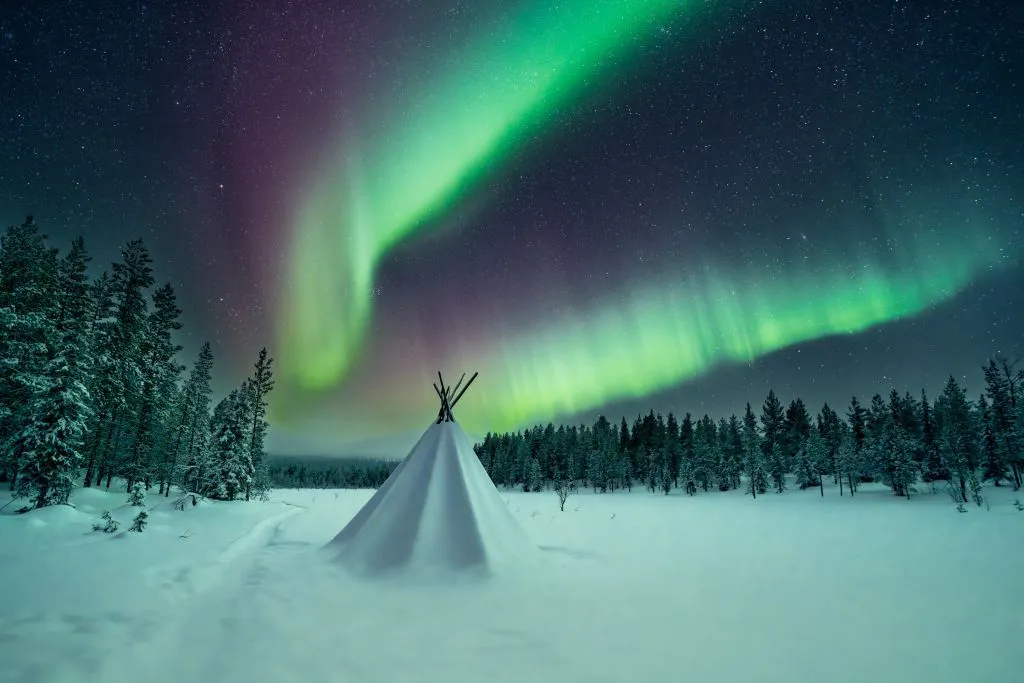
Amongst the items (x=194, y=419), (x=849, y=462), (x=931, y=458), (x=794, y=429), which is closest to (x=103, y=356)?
(x=194, y=419)

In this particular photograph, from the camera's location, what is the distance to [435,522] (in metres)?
10.4

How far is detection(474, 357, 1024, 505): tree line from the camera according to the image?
43.2 meters

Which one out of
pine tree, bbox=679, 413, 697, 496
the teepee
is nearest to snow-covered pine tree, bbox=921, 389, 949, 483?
pine tree, bbox=679, 413, 697, 496

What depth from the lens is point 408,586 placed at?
8.79 metres

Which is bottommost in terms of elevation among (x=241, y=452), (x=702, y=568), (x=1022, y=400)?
(x=702, y=568)

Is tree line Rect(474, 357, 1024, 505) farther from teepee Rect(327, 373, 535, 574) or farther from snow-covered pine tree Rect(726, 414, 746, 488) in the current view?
teepee Rect(327, 373, 535, 574)

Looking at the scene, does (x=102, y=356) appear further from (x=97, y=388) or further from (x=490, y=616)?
(x=490, y=616)

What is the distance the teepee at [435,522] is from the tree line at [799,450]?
88.3 ft

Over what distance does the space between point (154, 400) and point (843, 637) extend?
39.2 m

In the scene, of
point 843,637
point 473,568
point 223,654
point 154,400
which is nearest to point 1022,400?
point 843,637

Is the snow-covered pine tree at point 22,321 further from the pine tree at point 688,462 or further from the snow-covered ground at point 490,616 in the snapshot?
the pine tree at point 688,462

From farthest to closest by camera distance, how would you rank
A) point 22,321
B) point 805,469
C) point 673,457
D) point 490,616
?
point 673,457 < point 805,469 < point 22,321 < point 490,616

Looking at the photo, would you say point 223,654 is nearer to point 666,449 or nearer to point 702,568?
point 702,568

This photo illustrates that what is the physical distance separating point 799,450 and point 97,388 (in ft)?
246
